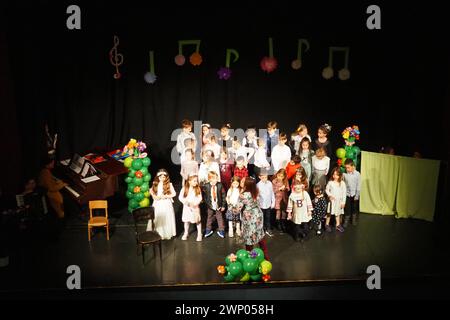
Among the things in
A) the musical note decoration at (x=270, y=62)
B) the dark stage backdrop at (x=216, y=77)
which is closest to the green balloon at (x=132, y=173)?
the dark stage backdrop at (x=216, y=77)

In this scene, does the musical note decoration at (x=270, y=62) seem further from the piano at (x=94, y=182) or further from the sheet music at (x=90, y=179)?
the sheet music at (x=90, y=179)

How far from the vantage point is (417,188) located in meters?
8.88

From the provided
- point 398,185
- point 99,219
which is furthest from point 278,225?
point 99,219

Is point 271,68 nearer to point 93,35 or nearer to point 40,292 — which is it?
point 93,35

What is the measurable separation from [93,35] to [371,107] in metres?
5.44

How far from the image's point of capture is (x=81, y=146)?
10.5 metres

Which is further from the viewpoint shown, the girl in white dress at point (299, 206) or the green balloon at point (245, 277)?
the girl in white dress at point (299, 206)

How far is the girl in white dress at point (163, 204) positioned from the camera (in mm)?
8078

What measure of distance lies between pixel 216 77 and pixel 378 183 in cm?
357

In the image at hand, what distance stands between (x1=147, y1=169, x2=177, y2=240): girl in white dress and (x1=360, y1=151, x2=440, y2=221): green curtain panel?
321 centimetres

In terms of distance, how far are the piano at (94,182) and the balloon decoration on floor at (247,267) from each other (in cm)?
256

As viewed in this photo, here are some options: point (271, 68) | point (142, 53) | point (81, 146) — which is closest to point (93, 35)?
point (142, 53)
